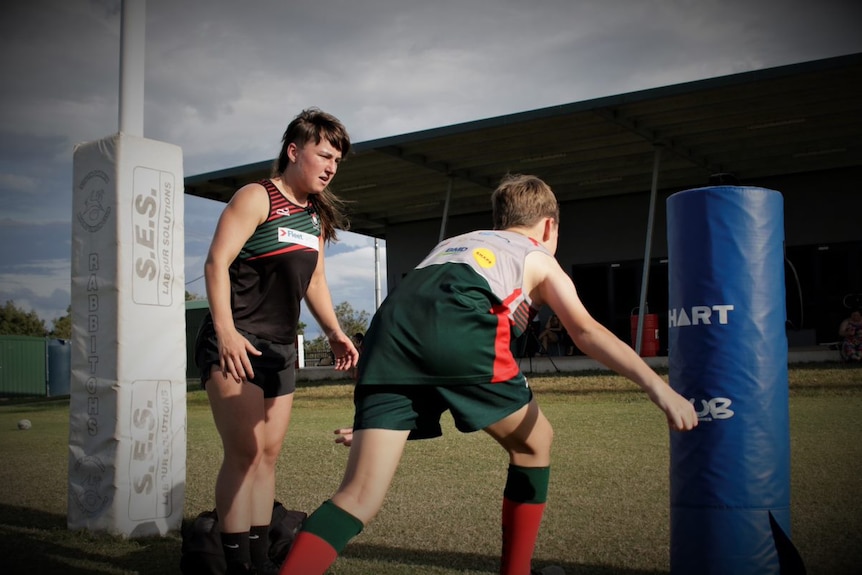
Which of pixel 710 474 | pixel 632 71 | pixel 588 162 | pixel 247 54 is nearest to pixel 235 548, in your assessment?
pixel 710 474

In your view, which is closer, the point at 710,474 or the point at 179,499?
the point at 710,474

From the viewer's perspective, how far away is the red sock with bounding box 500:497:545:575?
313 cm

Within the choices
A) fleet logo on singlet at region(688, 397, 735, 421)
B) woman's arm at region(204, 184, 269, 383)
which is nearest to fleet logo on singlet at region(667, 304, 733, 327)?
fleet logo on singlet at region(688, 397, 735, 421)

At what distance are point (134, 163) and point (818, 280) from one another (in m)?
21.8

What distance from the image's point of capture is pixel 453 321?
2.74 meters

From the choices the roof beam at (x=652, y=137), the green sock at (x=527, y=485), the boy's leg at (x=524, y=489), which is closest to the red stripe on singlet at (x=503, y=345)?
the boy's leg at (x=524, y=489)

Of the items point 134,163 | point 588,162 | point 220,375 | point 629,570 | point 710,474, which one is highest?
point 588,162

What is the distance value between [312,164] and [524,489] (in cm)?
178

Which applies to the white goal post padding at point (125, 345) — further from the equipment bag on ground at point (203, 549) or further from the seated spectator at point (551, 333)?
the seated spectator at point (551, 333)

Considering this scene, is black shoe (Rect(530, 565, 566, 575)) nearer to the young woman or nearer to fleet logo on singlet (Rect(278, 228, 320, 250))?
the young woman

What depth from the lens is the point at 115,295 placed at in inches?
182

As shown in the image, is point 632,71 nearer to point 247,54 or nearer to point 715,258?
point 247,54

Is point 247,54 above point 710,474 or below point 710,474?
above

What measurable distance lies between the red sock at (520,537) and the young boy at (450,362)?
37 centimetres
